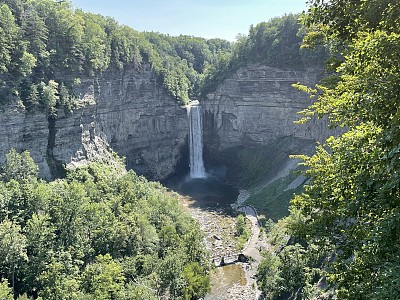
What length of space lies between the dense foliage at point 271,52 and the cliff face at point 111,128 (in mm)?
11598

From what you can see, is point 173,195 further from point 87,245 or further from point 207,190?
point 87,245

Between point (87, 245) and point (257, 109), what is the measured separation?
42548mm

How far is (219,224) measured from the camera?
49.0 meters

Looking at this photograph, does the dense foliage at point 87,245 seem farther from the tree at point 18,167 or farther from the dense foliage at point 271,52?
the dense foliage at point 271,52

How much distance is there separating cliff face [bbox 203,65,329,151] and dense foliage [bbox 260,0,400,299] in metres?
48.9

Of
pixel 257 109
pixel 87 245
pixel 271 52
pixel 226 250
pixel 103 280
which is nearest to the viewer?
pixel 103 280

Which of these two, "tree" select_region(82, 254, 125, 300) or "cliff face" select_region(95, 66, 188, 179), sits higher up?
"cliff face" select_region(95, 66, 188, 179)

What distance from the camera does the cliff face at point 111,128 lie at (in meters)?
41.3

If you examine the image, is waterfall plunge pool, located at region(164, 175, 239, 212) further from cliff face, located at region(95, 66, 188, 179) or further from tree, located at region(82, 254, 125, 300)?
tree, located at region(82, 254, 125, 300)

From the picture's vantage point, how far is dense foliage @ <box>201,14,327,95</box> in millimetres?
59188

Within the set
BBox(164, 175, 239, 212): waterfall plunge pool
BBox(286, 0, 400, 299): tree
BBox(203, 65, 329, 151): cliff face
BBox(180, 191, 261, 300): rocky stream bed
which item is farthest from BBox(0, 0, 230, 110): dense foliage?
BBox(286, 0, 400, 299): tree

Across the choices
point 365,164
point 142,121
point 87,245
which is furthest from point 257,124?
point 365,164

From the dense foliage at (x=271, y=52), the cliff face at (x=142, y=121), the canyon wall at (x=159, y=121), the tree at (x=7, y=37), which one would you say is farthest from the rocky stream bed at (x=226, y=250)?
the tree at (x=7, y=37)

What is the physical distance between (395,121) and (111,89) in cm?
5422
